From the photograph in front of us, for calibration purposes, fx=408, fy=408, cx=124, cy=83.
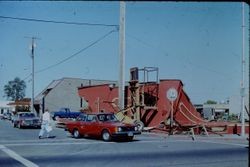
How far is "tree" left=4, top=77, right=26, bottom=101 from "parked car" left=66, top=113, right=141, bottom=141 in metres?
133

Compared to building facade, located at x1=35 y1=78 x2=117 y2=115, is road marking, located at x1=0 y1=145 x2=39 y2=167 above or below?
below

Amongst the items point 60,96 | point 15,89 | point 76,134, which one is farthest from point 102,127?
point 15,89

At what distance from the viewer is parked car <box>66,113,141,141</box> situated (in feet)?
66.6

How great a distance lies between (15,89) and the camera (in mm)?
153750

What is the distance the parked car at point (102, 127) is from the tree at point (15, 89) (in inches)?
5223

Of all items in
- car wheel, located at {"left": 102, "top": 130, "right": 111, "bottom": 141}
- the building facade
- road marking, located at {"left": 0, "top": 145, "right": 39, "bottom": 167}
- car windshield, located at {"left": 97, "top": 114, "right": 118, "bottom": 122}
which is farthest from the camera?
the building facade

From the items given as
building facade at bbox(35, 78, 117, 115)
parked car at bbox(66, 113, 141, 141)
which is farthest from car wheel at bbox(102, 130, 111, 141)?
building facade at bbox(35, 78, 117, 115)

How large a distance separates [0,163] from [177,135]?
1473 cm

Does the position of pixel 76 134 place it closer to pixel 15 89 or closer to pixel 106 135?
pixel 106 135

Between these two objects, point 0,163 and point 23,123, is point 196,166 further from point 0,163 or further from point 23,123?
point 23,123

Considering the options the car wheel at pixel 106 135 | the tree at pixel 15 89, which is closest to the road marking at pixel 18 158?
the car wheel at pixel 106 135

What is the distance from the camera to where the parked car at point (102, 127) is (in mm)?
20297

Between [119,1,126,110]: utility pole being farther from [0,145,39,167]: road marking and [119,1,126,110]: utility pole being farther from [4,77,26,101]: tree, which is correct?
[4,77,26,101]: tree

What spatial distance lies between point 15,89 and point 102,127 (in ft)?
455
